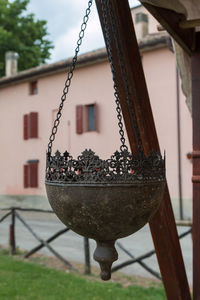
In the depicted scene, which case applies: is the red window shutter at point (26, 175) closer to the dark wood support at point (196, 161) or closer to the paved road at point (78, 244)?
the paved road at point (78, 244)

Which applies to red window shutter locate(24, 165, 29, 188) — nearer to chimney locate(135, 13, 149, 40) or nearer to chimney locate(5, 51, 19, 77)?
chimney locate(5, 51, 19, 77)

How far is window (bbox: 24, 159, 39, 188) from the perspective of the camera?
53.3ft

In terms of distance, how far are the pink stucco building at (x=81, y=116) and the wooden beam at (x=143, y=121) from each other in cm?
1000

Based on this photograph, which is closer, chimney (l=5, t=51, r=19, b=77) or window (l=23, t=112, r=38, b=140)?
window (l=23, t=112, r=38, b=140)

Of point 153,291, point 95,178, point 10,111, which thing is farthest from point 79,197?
point 10,111

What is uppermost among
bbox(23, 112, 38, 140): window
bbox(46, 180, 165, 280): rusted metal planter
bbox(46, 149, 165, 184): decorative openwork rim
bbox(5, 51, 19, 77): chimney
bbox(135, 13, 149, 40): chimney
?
bbox(135, 13, 149, 40): chimney

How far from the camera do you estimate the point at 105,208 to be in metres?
1.40

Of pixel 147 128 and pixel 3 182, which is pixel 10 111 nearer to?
pixel 3 182

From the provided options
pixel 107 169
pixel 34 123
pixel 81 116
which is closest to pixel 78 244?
pixel 81 116

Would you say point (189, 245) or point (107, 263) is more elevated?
point (107, 263)

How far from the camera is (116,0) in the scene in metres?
1.89

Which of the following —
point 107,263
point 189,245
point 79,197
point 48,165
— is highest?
point 48,165

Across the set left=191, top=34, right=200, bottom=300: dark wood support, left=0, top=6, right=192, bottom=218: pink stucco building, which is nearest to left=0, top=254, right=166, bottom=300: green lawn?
left=191, top=34, right=200, bottom=300: dark wood support

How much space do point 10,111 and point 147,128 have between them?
1618cm
